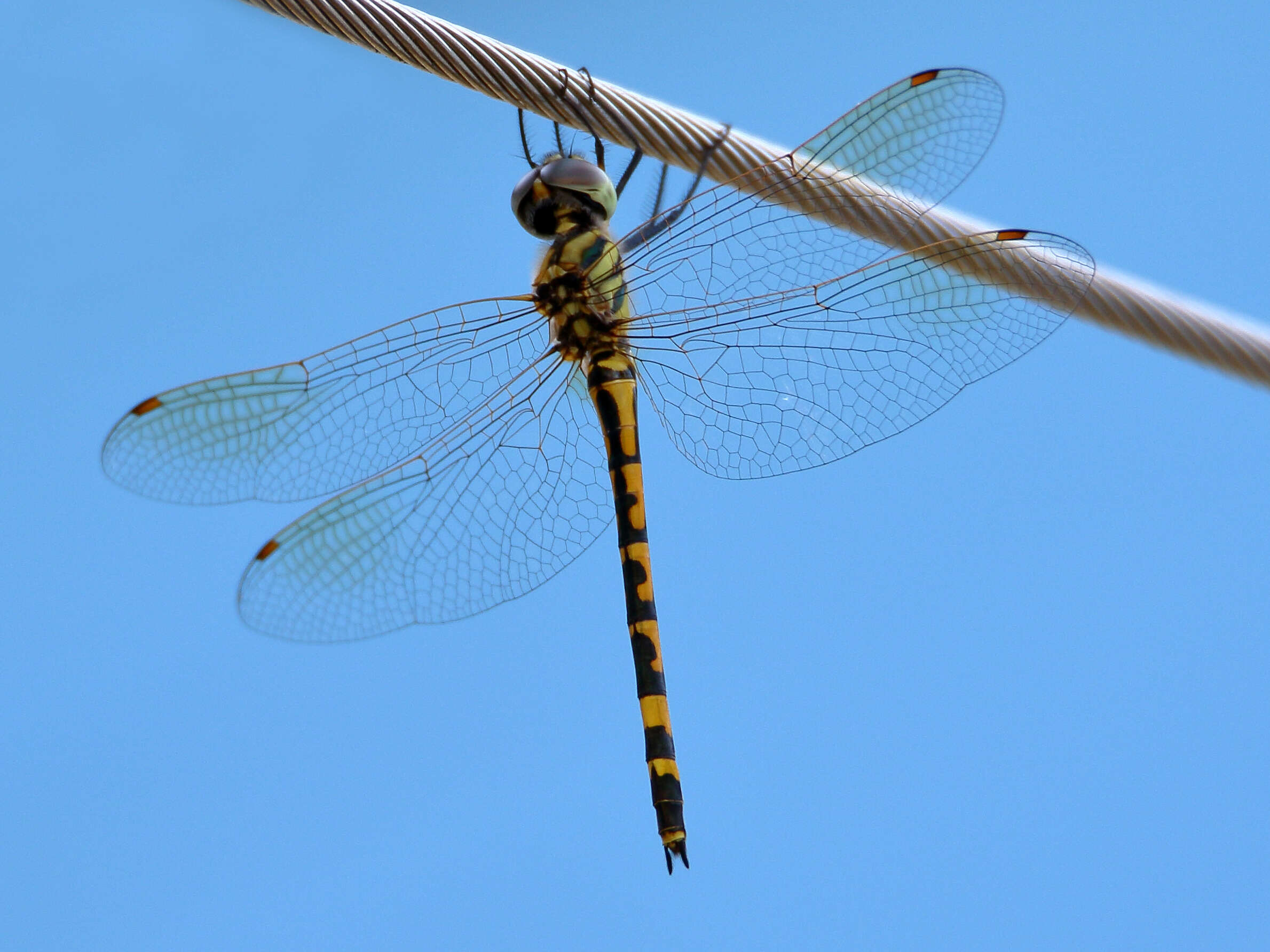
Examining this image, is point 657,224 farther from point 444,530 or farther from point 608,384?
point 444,530

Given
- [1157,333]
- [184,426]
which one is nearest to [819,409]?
[1157,333]

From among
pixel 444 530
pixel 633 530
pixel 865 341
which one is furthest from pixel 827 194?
pixel 444 530

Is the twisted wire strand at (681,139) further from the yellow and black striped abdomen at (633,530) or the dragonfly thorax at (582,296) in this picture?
the yellow and black striped abdomen at (633,530)

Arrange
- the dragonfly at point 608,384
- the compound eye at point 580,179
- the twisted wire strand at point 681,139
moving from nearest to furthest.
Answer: the twisted wire strand at point 681,139
the dragonfly at point 608,384
the compound eye at point 580,179

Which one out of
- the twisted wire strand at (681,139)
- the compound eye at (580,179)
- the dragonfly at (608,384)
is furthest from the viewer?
the compound eye at (580,179)

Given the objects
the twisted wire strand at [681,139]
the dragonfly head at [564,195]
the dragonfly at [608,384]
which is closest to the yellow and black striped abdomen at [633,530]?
the dragonfly at [608,384]

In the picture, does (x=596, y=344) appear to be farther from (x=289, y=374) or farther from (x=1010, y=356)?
(x=1010, y=356)

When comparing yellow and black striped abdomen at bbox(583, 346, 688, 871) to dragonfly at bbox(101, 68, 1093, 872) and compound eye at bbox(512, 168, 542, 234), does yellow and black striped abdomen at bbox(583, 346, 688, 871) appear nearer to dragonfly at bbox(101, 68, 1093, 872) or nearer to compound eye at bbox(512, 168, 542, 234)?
dragonfly at bbox(101, 68, 1093, 872)
